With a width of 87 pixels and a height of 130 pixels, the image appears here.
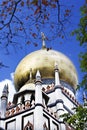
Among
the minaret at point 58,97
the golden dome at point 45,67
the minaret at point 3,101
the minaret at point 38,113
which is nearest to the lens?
the minaret at point 38,113

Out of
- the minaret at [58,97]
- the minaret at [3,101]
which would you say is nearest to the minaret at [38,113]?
the minaret at [58,97]

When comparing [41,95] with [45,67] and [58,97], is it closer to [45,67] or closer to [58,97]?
[58,97]

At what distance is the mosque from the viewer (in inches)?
945

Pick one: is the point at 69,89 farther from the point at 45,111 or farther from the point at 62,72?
the point at 45,111

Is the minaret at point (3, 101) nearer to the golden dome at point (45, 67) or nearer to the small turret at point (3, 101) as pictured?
the small turret at point (3, 101)

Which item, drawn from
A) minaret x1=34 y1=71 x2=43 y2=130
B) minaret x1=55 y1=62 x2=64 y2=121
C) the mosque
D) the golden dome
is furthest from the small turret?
the golden dome

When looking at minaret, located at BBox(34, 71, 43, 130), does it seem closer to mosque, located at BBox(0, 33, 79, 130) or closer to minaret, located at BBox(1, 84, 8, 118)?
mosque, located at BBox(0, 33, 79, 130)

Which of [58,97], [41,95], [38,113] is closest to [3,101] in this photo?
[41,95]

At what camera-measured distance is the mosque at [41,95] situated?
24.0m

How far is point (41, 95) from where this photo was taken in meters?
24.6

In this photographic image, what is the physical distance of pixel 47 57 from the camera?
110 feet

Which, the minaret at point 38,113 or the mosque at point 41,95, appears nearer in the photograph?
the minaret at point 38,113

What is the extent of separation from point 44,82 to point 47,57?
3.44m

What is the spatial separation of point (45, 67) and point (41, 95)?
7.76m
